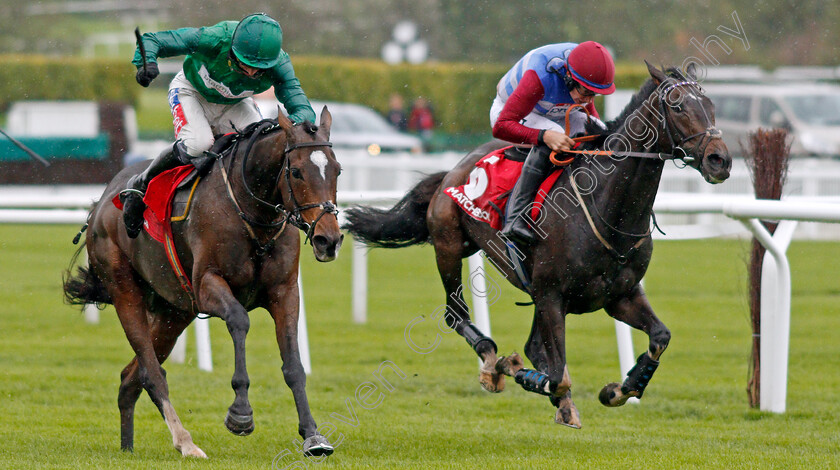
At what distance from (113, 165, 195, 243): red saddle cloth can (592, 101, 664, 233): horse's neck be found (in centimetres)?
194

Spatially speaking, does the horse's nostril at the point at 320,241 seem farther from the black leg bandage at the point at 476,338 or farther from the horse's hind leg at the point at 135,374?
the black leg bandage at the point at 476,338

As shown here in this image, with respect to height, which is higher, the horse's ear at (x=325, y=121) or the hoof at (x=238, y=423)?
the horse's ear at (x=325, y=121)

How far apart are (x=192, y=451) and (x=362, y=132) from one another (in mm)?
15709

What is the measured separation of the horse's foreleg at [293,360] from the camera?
183 inches

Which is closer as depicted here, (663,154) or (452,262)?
(663,154)

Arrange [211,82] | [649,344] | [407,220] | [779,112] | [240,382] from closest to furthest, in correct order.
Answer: [240,382]
[649,344]
[211,82]
[407,220]
[779,112]

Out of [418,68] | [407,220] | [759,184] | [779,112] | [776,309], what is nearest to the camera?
[776,309]

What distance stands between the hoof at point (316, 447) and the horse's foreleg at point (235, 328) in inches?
9.4

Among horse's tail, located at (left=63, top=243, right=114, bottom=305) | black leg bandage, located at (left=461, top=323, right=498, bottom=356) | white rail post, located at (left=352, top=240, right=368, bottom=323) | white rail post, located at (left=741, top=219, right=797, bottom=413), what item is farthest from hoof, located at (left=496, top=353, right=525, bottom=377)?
white rail post, located at (left=352, top=240, right=368, bottom=323)

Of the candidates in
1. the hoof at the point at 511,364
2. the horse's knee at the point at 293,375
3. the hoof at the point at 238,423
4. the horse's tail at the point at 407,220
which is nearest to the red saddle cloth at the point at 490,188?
the horse's tail at the point at 407,220

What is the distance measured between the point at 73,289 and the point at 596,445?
9.45 ft

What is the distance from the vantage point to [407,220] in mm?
6473

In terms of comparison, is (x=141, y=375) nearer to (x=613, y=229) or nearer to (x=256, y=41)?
(x=256, y=41)

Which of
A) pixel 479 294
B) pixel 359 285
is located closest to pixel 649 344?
pixel 479 294
